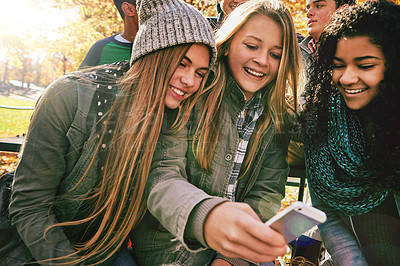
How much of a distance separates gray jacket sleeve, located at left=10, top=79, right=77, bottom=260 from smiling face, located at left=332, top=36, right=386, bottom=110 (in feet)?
3.35

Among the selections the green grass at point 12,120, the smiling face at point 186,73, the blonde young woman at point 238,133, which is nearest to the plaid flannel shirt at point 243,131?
the blonde young woman at point 238,133

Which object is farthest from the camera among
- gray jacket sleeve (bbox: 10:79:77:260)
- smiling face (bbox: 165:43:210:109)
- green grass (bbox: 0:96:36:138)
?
green grass (bbox: 0:96:36:138)

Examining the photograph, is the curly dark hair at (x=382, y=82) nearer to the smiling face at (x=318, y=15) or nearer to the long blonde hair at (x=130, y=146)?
the smiling face at (x=318, y=15)

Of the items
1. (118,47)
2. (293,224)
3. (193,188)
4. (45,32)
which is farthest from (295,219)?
(45,32)

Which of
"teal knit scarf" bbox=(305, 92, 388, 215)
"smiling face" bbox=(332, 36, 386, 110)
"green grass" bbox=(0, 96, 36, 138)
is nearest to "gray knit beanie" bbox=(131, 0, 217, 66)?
"smiling face" bbox=(332, 36, 386, 110)

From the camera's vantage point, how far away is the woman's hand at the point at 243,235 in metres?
0.61

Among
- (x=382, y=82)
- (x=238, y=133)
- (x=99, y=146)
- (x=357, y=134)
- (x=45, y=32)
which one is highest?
(x=382, y=82)

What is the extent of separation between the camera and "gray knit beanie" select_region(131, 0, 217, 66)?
101 cm

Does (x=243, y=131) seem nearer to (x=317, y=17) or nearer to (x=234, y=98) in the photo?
(x=234, y=98)

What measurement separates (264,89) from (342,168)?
1.54 ft

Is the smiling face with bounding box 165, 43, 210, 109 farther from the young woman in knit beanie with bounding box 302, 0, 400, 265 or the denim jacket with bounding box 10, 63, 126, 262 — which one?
the young woman in knit beanie with bounding box 302, 0, 400, 265

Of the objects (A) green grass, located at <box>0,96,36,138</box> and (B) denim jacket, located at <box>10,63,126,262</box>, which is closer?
(B) denim jacket, located at <box>10,63,126,262</box>

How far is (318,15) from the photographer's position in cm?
181

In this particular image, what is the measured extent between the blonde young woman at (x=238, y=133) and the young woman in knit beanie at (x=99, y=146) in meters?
0.10
